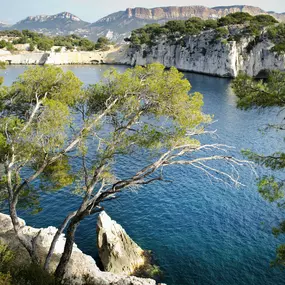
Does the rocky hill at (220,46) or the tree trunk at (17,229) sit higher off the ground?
the rocky hill at (220,46)

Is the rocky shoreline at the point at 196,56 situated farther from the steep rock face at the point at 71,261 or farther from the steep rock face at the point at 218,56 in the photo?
the steep rock face at the point at 71,261

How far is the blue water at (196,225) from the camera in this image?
19438 mm

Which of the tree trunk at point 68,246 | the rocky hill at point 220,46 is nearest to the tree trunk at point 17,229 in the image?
the tree trunk at point 68,246

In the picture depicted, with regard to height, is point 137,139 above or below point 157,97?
below

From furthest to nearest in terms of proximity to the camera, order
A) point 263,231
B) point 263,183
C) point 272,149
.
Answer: point 272,149
point 263,231
point 263,183

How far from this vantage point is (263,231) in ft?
76.4

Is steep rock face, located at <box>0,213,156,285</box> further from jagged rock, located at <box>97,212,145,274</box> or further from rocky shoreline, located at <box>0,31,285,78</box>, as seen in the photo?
rocky shoreline, located at <box>0,31,285,78</box>

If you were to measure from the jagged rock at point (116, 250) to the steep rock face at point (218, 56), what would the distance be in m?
70.6

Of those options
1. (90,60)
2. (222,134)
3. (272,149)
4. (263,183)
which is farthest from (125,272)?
(90,60)

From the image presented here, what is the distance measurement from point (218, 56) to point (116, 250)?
85.6 metres

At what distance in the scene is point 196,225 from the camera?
79.7ft

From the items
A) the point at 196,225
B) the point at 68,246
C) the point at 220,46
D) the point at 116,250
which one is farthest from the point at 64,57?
the point at 68,246

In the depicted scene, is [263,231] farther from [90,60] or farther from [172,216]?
[90,60]

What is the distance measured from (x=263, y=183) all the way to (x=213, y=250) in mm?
9257
